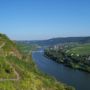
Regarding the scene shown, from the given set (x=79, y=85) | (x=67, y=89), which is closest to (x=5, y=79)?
(x=67, y=89)

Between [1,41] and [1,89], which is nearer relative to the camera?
[1,89]

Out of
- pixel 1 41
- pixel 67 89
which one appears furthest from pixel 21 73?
pixel 1 41

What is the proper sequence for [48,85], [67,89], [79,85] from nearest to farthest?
[48,85]
[67,89]
[79,85]

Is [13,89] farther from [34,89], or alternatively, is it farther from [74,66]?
[74,66]

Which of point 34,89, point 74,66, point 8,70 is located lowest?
point 74,66

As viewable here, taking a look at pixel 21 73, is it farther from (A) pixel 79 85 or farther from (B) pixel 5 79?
(A) pixel 79 85

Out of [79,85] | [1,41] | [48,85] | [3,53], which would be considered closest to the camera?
[48,85]

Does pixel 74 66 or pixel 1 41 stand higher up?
pixel 1 41

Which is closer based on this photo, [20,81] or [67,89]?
[20,81]

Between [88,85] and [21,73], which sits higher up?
[21,73]
